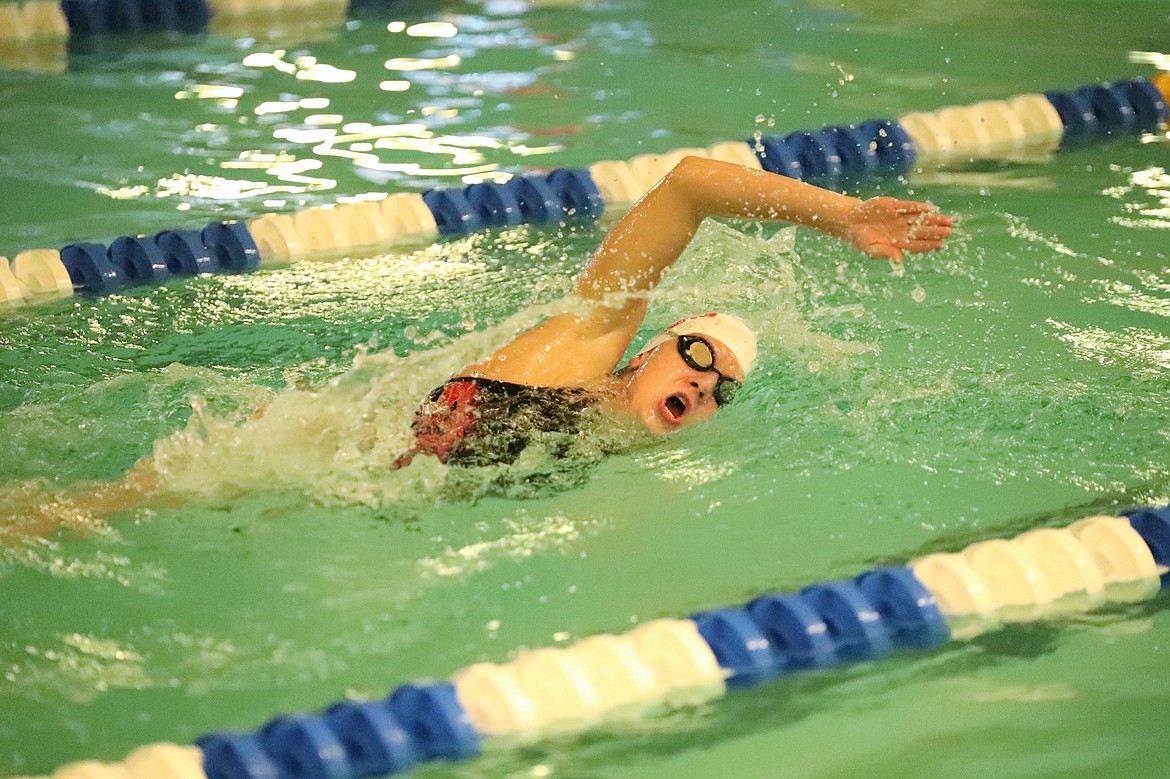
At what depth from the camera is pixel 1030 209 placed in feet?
15.2

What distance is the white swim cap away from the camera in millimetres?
2992

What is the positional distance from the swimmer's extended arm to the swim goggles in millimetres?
165

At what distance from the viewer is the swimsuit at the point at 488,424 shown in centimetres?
288

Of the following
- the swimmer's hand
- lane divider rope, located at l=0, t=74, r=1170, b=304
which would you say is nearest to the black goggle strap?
the swimmer's hand

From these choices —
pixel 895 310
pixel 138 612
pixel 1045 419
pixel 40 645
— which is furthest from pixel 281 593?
pixel 895 310

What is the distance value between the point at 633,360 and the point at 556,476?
0.34 m

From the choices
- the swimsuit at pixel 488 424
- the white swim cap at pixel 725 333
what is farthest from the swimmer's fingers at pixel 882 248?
the swimsuit at pixel 488 424

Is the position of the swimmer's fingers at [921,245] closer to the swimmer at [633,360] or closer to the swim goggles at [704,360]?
the swimmer at [633,360]

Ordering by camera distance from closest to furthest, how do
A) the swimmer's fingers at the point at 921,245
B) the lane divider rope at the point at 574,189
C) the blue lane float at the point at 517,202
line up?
1. the swimmer's fingers at the point at 921,245
2. the lane divider rope at the point at 574,189
3. the blue lane float at the point at 517,202

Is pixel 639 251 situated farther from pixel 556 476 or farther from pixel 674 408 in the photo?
pixel 556 476

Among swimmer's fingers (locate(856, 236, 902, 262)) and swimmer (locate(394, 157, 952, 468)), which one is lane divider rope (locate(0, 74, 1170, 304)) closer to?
swimmer (locate(394, 157, 952, 468))

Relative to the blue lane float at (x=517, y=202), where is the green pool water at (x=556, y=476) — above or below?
below

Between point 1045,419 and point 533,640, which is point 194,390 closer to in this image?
point 533,640

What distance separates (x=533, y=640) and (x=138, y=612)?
696 mm
